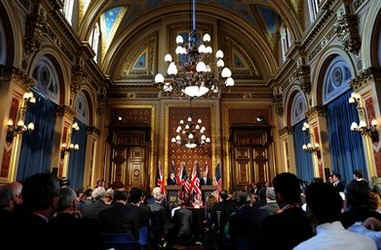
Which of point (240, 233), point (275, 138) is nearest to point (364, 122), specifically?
point (240, 233)

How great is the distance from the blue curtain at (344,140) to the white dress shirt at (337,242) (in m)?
7.39

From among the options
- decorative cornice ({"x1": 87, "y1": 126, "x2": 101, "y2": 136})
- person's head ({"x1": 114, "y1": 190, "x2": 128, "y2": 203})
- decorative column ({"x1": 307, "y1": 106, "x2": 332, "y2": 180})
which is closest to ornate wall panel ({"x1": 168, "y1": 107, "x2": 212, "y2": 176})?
decorative cornice ({"x1": 87, "y1": 126, "x2": 101, "y2": 136})

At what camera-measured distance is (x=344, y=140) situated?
8750 millimetres

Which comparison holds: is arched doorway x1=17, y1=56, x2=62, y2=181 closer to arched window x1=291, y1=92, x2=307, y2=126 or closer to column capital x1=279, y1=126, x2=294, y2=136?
arched window x1=291, y1=92, x2=307, y2=126

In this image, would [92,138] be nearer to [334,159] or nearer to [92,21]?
[92,21]

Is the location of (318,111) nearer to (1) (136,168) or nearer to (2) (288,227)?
(1) (136,168)

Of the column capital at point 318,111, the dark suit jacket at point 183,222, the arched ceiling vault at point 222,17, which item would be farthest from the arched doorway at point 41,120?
the column capital at point 318,111

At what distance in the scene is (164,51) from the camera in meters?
14.8

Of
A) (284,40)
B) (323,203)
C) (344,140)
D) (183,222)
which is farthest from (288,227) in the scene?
(284,40)

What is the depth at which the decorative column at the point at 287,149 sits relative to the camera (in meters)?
12.4

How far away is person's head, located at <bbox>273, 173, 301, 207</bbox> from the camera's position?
205cm

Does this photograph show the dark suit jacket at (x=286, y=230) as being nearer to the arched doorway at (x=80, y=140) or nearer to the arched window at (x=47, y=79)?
the arched window at (x=47, y=79)

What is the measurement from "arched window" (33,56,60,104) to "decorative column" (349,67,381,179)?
30.7 feet

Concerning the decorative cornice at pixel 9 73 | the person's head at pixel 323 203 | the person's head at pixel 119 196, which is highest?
the decorative cornice at pixel 9 73
